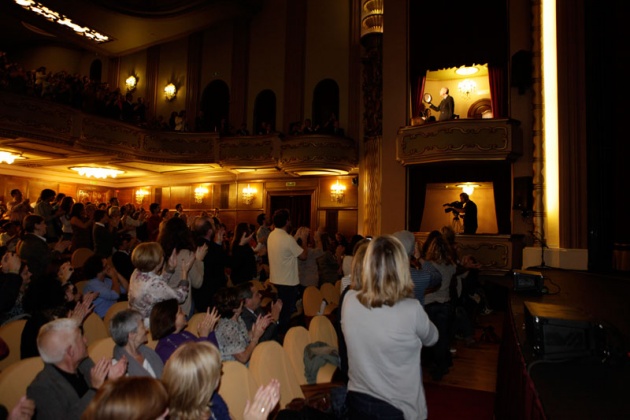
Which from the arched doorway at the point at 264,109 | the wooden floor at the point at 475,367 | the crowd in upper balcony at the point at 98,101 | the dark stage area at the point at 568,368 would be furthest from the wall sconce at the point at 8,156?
the dark stage area at the point at 568,368

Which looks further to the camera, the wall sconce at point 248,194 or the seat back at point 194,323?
the wall sconce at point 248,194

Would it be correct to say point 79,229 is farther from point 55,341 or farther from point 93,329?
point 55,341

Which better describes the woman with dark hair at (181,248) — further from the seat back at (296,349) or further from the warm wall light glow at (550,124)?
the warm wall light glow at (550,124)

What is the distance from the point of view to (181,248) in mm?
3350

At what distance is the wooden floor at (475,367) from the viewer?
385 centimetres

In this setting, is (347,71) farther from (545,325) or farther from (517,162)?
(545,325)

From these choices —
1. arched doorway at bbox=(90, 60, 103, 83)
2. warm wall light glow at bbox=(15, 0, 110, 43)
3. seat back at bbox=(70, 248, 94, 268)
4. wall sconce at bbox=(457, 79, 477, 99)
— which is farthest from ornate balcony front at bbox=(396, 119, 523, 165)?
arched doorway at bbox=(90, 60, 103, 83)

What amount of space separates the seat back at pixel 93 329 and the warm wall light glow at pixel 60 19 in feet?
37.1

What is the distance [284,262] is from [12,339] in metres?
2.22

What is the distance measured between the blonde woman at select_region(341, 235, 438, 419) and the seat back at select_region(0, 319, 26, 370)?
6.76 ft

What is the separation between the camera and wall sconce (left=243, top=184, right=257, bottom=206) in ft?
43.2

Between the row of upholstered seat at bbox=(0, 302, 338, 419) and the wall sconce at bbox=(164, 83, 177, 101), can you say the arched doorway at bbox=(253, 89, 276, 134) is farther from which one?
the row of upholstered seat at bbox=(0, 302, 338, 419)

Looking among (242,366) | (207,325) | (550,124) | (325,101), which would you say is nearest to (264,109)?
(325,101)

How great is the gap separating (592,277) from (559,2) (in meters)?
3.85
